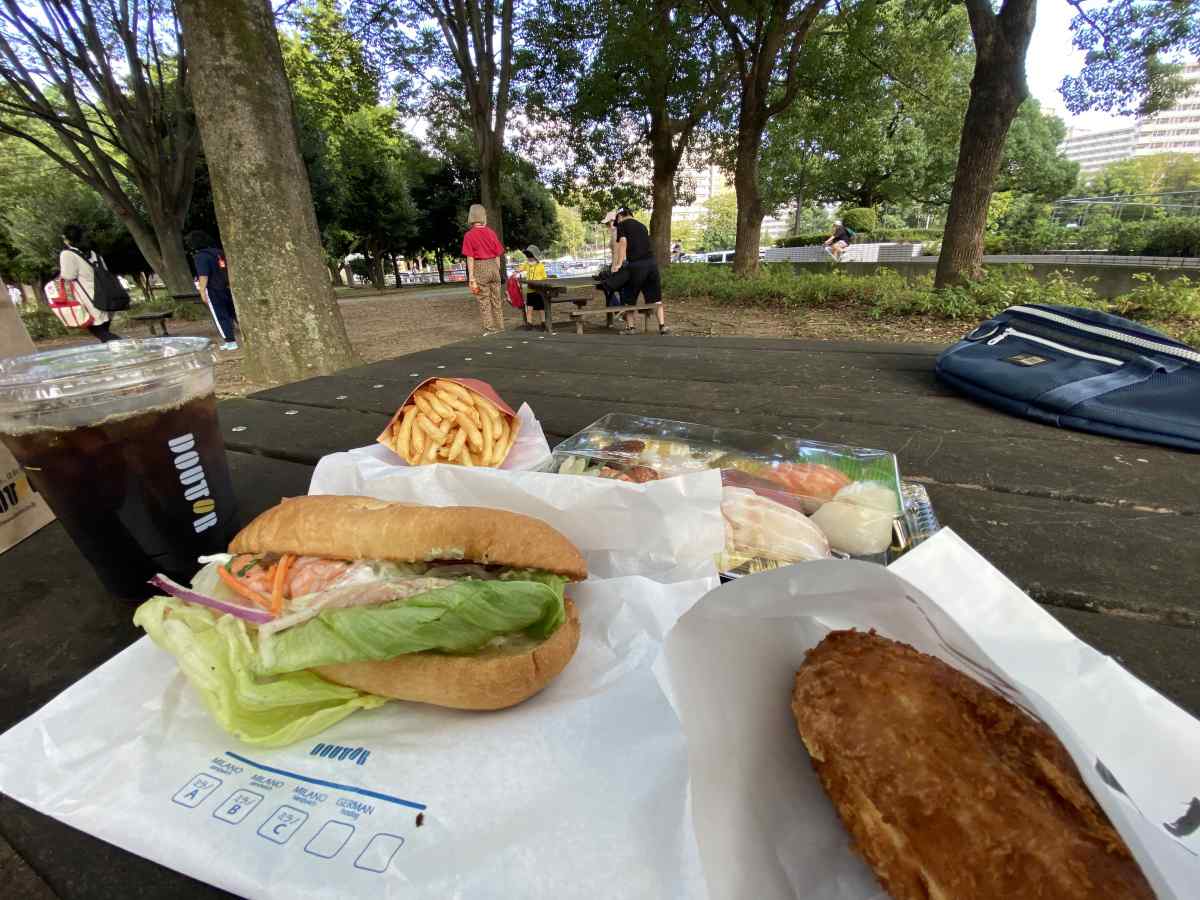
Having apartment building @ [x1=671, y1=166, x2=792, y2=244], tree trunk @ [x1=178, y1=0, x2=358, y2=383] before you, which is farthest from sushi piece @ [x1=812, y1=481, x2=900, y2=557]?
apartment building @ [x1=671, y1=166, x2=792, y2=244]

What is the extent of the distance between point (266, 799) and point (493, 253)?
8769 mm

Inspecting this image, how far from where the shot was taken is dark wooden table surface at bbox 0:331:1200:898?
79 centimetres

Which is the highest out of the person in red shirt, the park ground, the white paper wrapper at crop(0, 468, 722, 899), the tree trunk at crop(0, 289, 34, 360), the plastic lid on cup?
the person in red shirt

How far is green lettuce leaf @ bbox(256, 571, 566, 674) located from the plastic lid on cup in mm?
521

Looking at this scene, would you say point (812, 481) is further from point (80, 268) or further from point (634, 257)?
point (80, 268)

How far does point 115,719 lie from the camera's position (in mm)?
787

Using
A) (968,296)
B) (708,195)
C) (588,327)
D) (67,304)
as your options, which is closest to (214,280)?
(67,304)

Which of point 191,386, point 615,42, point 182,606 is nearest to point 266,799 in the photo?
point 182,606

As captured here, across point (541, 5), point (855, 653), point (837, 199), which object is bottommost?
point (855, 653)

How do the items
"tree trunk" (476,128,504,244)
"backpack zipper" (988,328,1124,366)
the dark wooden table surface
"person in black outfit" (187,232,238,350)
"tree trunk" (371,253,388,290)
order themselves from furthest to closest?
"tree trunk" (371,253,388,290), "tree trunk" (476,128,504,244), "person in black outfit" (187,232,238,350), "backpack zipper" (988,328,1124,366), the dark wooden table surface

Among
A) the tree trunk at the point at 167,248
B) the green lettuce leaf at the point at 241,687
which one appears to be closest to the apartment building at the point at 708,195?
the tree trunk at the point at 167,248

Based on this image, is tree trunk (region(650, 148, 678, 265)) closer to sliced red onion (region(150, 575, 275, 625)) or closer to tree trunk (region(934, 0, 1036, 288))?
tree trunk (region(934, 0, 1036, 288))

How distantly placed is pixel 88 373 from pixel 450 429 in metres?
0.77

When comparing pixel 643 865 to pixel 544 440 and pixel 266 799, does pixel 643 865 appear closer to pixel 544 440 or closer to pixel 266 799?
pixel 266 799
